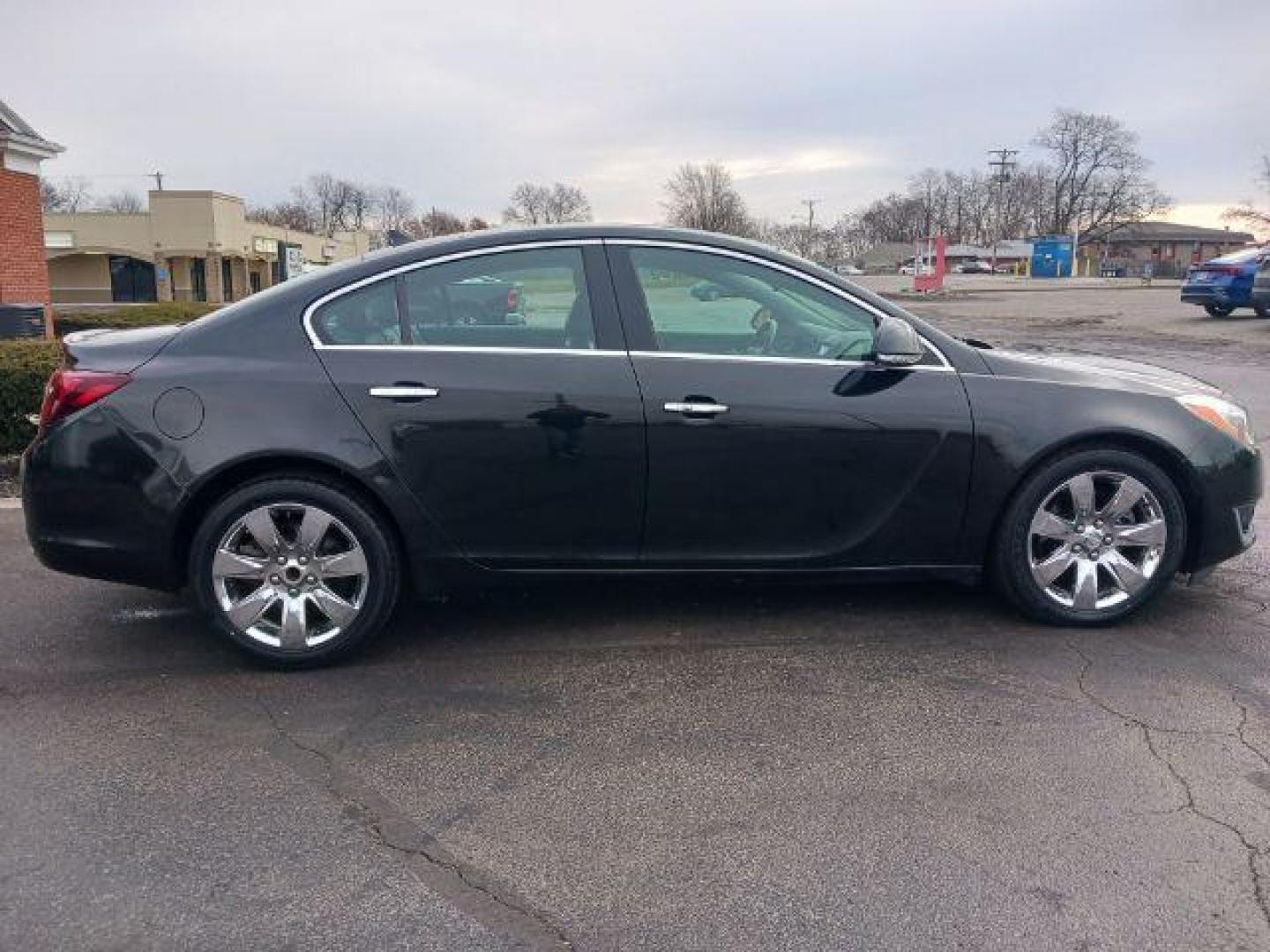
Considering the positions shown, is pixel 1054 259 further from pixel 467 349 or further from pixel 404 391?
pixel 404 391

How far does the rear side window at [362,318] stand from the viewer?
13.1ft

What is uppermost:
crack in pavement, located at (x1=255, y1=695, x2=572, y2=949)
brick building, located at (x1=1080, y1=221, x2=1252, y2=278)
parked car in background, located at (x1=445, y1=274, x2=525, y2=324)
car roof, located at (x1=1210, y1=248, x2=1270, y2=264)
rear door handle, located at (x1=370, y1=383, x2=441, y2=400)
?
brick building, located at (x1=1080, y1=221, x2=1252, y2=278)

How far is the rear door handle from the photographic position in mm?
3916

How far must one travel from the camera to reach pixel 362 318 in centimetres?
404

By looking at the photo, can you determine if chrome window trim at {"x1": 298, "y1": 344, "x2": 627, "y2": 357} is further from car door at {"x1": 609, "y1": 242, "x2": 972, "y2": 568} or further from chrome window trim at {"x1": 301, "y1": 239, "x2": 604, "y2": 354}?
car door at {"x1": 609, "y1": 242, "x2": 972, "y2": 568}

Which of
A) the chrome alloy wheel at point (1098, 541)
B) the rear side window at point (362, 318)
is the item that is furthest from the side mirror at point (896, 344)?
the rear side window at point (362, 318)

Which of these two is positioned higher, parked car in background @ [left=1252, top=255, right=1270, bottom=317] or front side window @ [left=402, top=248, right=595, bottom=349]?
parked car in background @ [left=1252, top=255, right=1270, bottom=317]

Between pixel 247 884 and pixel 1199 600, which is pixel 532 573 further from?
pixel 1199 600

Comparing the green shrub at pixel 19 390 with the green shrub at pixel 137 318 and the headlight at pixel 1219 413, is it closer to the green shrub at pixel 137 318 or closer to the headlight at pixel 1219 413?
the headlight at pixel 1219 413

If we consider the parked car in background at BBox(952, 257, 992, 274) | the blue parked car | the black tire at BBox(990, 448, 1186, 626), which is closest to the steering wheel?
the black tire at BBox(990, 448, 1186, 626)

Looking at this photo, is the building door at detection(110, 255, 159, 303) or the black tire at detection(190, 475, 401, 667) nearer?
the black tire at detection(190, 475, 401, 667)

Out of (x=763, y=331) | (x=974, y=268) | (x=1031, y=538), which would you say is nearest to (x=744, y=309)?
(x=763, y=331)

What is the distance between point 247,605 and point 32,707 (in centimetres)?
78

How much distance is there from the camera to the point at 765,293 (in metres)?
4.21
